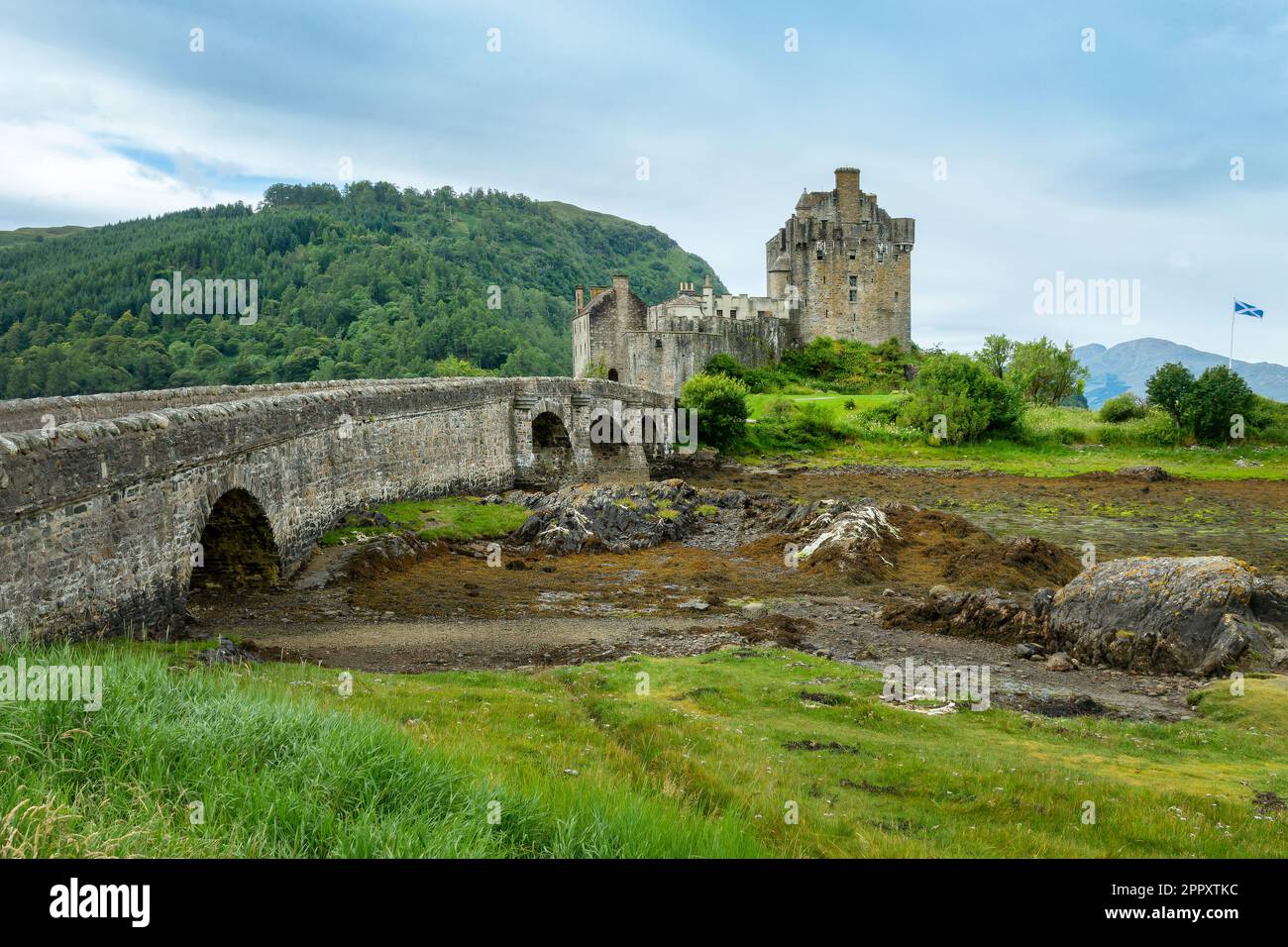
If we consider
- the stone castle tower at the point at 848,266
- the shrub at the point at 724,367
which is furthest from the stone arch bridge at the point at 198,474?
the stone castle tower at the point at 848,266

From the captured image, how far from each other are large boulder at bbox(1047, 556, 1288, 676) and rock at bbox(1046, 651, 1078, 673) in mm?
530

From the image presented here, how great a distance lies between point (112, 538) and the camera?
14.4 meters

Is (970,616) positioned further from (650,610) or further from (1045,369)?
(1045,369)

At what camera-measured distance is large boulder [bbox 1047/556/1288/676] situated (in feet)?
55.6

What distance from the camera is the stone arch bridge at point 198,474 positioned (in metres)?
A: 12.6

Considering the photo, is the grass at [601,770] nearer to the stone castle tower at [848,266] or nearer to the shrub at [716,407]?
the shrub at [716,407]

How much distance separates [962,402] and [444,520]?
4053cm

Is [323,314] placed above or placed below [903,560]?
above

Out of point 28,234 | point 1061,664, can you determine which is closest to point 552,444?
point 1061,664

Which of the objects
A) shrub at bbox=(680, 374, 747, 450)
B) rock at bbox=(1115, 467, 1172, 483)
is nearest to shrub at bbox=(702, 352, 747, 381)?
shrub at bbox=(680, 374, 747, 450)

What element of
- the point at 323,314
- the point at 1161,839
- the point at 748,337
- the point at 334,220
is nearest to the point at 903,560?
Result: the point at 1161,839

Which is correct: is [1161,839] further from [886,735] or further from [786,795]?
[886,735]

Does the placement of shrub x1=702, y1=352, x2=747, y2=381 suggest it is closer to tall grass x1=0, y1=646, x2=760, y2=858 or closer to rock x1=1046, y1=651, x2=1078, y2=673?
rock x1=1046, y1=651, x2=1078, y2=673
